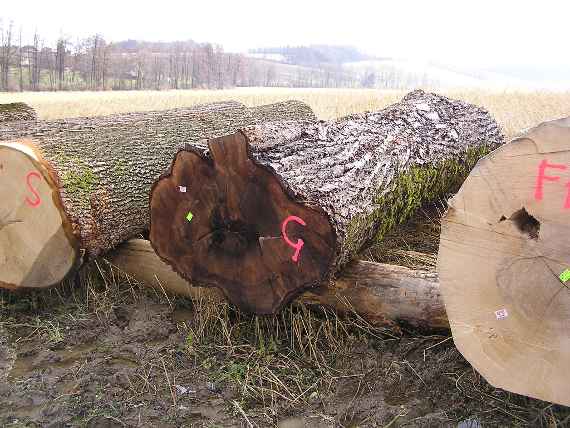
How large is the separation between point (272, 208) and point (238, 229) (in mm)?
268

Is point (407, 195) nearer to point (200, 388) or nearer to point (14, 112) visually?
point (200, 388)

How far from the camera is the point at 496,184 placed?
239 centimetres

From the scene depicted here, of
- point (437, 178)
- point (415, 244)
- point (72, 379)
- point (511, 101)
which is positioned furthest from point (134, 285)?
point (511, 101)

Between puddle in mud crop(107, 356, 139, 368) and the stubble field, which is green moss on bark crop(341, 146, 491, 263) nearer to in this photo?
the stubble field

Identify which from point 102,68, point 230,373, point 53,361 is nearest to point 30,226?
point 53,361

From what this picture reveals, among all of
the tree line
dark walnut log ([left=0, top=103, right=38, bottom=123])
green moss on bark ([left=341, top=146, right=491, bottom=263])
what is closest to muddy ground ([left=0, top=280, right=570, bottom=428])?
green moss on bark ([left=341, top=146, right=491, bottom=263])

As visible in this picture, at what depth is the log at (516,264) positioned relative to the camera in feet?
7.50

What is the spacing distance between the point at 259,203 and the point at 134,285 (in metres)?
1.61

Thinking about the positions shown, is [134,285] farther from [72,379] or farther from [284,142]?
[284,142]

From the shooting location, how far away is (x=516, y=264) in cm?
240

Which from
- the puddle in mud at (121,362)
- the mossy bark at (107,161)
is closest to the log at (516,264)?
the mossy bark at (107,161)

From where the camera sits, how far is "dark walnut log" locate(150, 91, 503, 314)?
9.71 feet

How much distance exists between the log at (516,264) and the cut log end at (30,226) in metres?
2.57

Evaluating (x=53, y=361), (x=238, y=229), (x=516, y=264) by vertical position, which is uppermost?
(x=516, y=264)
